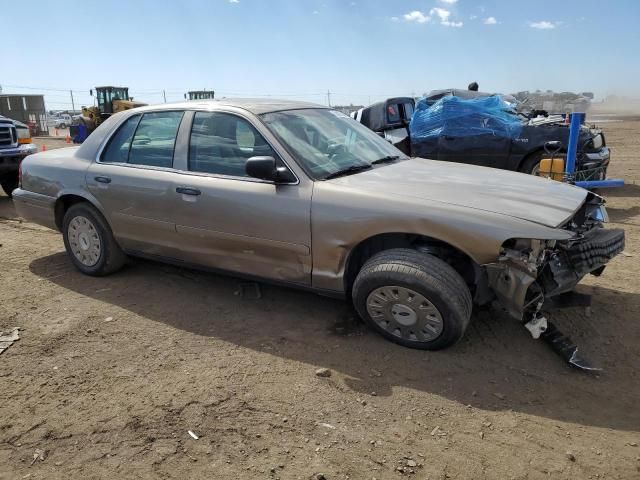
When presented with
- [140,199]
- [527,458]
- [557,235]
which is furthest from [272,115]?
[527,458]

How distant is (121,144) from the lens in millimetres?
4559

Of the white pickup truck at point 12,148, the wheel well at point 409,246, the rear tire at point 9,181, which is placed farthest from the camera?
the rear tire at point 9,181

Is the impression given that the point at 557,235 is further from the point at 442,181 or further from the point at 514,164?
the point at 514,164

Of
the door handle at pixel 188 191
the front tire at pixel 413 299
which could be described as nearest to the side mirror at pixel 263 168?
the door handle at pixel 188 191

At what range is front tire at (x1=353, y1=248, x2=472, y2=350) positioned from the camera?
3.16 m

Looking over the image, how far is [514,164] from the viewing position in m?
8.04

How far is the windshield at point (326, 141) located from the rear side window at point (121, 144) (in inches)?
55.2

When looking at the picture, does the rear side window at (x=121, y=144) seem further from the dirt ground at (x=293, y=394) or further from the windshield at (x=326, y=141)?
the windshield at (x=326, y=141)

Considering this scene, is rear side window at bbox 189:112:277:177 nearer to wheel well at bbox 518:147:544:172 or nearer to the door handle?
the door handle

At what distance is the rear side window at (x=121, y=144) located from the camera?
4.51 m

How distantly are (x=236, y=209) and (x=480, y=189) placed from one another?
1.73 metres

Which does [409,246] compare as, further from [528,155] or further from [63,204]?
[528,155]

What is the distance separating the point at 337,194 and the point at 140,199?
5.96 ft

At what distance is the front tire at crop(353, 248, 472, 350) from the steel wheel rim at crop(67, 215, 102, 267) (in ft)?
8.87
